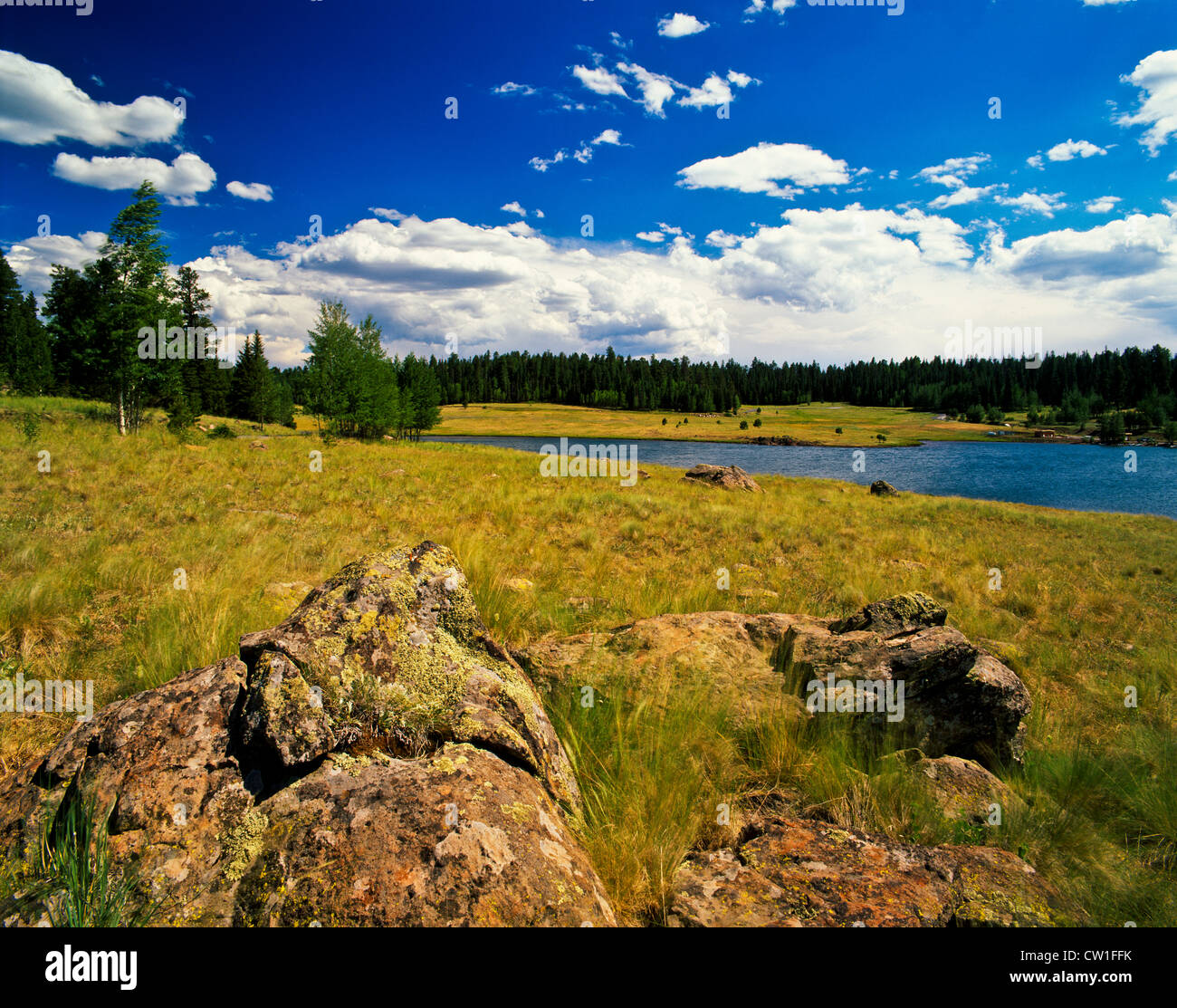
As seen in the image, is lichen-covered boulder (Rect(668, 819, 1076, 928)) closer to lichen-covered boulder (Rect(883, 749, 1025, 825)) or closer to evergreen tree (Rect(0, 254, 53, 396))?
lichen-covered boulder (Rect(883, 749, 1025, 825))

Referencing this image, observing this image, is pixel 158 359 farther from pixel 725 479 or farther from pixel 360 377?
pixel 725 479

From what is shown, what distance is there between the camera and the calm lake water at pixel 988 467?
42625 millimetres

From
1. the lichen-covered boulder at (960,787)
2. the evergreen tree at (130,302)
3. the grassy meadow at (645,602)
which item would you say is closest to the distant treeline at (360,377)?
the evergreen tree at (130,302)

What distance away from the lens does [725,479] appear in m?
32.3

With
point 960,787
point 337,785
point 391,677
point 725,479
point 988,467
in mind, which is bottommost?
point 960,787

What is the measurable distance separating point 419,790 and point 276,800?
581 millimetres

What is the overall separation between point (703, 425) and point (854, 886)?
127891 millimetres

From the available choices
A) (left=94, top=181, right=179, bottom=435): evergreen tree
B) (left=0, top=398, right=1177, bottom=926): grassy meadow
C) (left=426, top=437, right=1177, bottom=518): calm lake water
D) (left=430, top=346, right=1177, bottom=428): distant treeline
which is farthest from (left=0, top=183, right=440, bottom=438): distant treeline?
(left=430, top=346, right=1177, bottom=428): distant treeline

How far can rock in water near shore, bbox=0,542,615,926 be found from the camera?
1.92 m

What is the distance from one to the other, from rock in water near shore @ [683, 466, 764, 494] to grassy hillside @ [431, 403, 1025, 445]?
219ft

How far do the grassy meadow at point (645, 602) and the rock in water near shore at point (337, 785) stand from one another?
70 centimetres

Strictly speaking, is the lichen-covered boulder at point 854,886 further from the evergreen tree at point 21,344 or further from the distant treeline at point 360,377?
the evergreen tree at point 21,344

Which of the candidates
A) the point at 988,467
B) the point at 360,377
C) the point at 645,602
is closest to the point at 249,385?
the point at 360,377
